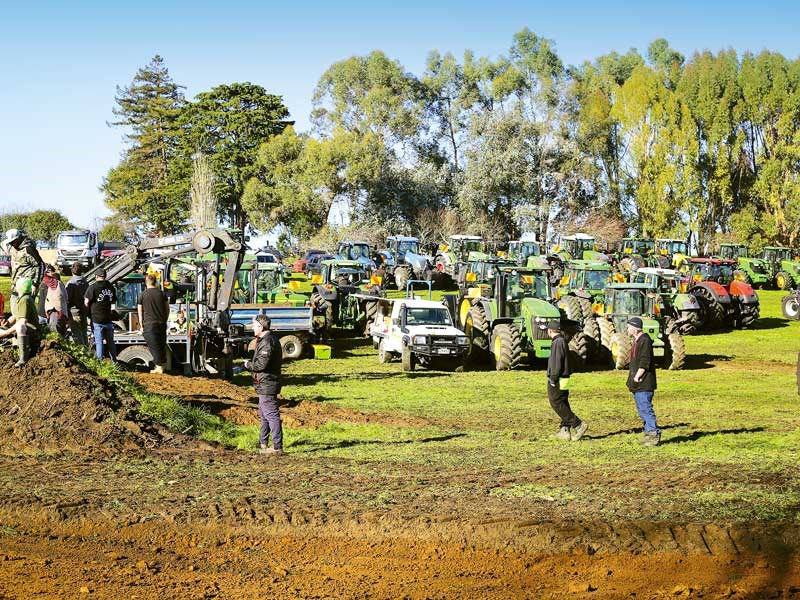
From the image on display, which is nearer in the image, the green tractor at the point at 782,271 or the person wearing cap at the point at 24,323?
the person wearing cap at the point at 24,323

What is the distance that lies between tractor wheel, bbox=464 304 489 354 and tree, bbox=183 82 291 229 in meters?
46.0

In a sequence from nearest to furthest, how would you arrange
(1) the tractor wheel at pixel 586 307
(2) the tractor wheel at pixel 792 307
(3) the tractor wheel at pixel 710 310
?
(1) the tractor wheel at pixel 586 307 → (3) the tractor wheel at pixel 710 310 → (2) the tractor wheel at pixel 792 307

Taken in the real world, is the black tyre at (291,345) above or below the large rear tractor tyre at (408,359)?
above

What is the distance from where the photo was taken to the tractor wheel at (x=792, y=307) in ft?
120

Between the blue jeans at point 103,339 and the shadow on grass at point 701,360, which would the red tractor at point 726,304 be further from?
the blue jeans at point 103,339

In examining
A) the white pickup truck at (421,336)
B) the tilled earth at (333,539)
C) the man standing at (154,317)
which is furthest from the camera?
the white pickup truck at (421,336)

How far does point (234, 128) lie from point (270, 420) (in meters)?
59.1

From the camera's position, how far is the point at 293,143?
6319cm

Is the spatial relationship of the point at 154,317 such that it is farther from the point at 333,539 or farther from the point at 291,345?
the point at 333,539

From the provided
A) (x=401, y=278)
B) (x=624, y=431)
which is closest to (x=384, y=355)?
(x=624, y=431)

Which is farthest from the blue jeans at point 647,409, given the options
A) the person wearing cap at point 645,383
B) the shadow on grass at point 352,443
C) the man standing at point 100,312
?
the man standing at point 100,312

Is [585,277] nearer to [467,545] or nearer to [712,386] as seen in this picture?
[712,386]

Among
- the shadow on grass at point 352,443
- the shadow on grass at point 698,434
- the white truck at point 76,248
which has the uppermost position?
the white truck at point 76,248

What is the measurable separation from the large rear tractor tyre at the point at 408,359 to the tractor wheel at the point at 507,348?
1888 millimetres
